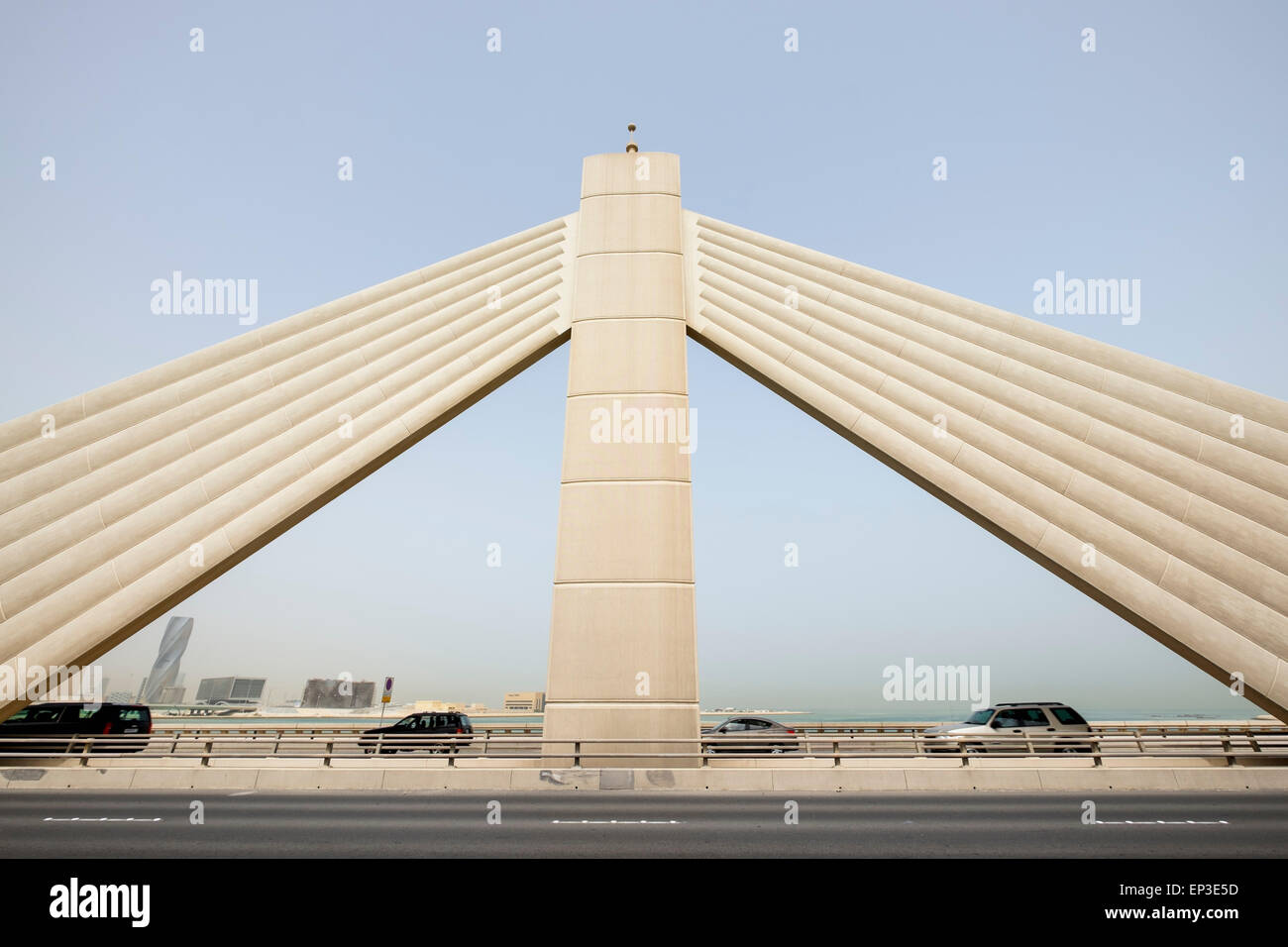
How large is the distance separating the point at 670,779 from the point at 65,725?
15849 mm

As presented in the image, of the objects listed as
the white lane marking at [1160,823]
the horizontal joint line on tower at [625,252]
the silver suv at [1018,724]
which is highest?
the horizontal joint line on tower at [625,252]

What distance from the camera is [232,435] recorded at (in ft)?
54.2

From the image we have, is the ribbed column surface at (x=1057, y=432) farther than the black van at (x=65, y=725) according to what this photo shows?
No

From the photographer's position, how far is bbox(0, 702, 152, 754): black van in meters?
18.7

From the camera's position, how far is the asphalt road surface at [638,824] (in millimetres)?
7301

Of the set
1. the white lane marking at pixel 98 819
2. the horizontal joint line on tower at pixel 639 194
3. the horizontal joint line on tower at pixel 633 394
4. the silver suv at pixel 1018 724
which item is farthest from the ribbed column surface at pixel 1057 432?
the white lane marking at pixel 98 819

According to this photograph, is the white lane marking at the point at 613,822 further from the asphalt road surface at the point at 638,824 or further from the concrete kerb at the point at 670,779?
the concrete kerb at the point at 670,779

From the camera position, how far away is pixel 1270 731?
15.2m

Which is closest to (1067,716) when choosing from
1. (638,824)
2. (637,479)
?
(637,479)

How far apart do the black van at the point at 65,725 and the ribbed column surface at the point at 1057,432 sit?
1811 cm

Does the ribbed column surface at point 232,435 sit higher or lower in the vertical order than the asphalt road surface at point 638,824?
higher

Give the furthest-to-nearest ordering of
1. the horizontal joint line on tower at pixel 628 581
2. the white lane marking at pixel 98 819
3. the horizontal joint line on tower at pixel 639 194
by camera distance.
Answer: the horizontal joint line on tower at pixel 639 194 < the horizontal joint line on tower at pixel 628 581 < the white lane marking at pixel 98 819

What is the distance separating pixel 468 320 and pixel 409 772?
1035cm

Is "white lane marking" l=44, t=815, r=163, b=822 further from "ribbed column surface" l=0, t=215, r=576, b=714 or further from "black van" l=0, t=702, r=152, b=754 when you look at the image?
"black van" l=0, t=702, r=152, b=754
